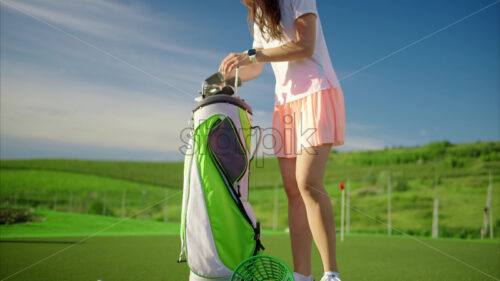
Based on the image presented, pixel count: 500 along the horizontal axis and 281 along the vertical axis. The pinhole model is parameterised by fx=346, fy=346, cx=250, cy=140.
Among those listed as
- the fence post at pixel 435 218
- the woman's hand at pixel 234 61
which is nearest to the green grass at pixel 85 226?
the woman's hand at pixel 234 61

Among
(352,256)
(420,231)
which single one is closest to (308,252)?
(352,256)

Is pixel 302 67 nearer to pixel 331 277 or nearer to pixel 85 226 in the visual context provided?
pixel 331 277

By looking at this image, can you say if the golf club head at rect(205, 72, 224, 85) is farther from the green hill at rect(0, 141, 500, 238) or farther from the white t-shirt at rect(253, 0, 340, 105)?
the green hill at rect(0, 141, 500, 238)

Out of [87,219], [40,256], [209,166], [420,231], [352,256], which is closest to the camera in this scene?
[209,166]

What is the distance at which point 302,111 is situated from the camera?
76.1 inches

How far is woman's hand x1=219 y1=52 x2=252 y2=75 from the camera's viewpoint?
190 cm

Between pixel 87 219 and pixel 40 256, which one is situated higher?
pixel 40 256

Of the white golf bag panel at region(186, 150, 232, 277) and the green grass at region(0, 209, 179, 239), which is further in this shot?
the green grass at region(0, 209, 179, 239)

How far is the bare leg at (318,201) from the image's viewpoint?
1.77 m

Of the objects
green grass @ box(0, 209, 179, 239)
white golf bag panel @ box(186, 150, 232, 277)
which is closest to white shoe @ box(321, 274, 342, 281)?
white golf bag panel @ box(186, 150, 232, 277)

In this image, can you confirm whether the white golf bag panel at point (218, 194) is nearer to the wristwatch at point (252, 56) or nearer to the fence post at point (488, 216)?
the wristwatch at point (252, 56)

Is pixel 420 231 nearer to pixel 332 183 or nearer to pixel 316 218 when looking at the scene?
pixel 332 183

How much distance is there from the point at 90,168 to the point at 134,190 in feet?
17.7

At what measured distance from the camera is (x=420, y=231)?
10859 millimetres
